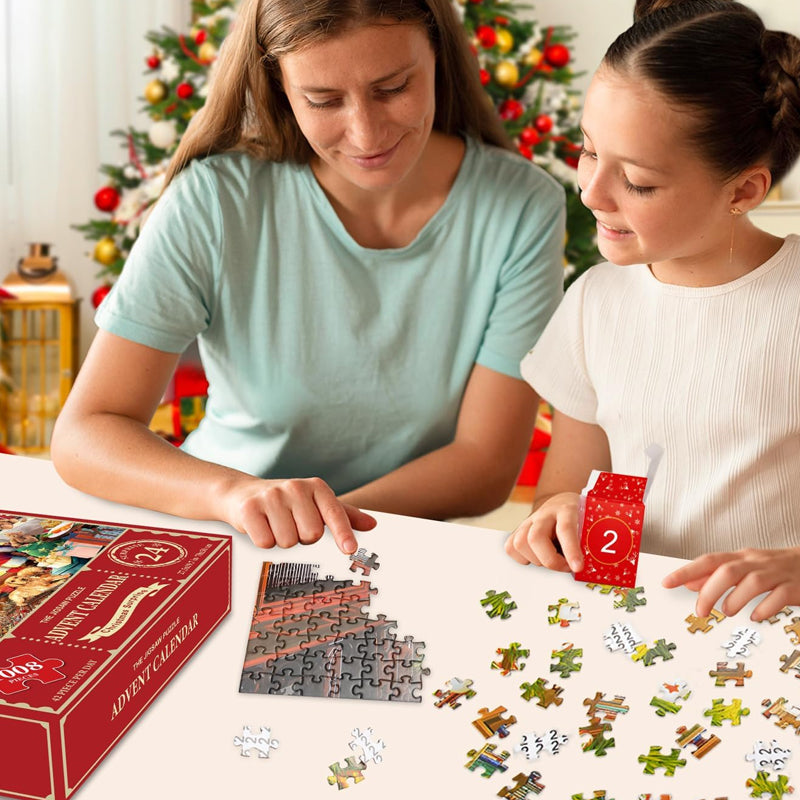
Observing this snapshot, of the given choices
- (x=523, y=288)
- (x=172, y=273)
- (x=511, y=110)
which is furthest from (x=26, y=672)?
(x=511, y=110)

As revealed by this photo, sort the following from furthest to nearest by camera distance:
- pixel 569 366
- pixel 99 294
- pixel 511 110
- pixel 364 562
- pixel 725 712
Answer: pixel 99 294 < pixel 511 110 < pixel 569 366 < pixel 364 562 < pixel 725 712

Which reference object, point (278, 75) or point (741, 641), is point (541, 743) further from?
point (278, 75)

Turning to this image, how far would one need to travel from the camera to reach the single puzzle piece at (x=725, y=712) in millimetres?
892

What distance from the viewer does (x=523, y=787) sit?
797mm

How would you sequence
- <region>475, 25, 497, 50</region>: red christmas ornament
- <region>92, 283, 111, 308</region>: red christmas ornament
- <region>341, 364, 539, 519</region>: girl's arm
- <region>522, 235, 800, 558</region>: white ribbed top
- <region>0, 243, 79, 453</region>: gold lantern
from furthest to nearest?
1. <region>92, 283, 111, 308</region>: red christmas ornament
2. <region>0, 243, 79, 453</region>: gold lantern
3. <region>475, 25, 497, 50</region>: red christmas ornament
4. <region>341, 364, 539, 519</region>: girl's arm
5. <region>522, 235, 800, 558</region>: white ribbed top

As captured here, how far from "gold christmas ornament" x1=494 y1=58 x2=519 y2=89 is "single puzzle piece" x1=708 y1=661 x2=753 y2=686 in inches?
118

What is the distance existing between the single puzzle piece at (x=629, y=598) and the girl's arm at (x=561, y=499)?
5 cm

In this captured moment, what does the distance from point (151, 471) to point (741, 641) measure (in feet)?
2.54

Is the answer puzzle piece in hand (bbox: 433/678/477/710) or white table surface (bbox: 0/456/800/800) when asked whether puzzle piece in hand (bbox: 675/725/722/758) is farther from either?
puzzle piece in hand (bbox: 433/678/477/710)

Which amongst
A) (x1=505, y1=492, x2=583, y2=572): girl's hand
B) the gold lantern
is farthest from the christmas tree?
(x1=505, y1=492, x2=583, y2=572): girl's hand

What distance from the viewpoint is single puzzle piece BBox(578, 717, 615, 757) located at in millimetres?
849

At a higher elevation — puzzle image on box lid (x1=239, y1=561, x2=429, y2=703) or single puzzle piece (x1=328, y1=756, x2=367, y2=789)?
single puzzle piece (x1=328, y1=756, x2=367, y2=789)

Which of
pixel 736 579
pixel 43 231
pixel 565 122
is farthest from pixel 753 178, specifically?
Result: pixel 43 231

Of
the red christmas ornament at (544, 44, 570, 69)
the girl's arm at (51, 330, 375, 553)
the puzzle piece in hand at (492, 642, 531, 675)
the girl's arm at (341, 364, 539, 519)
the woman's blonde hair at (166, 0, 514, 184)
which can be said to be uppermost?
the woman's blonde hair at (166, 0, 514, 184)
